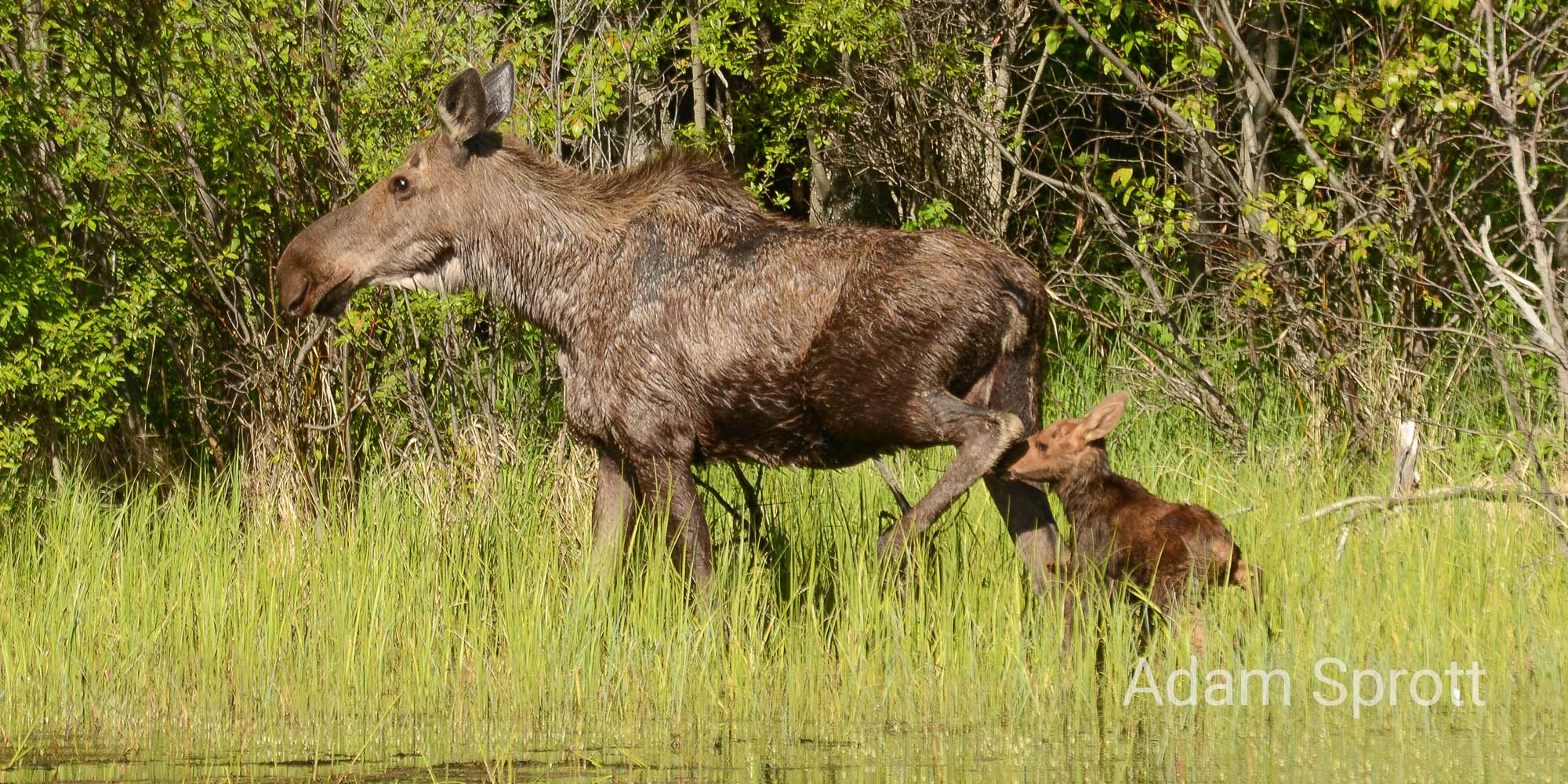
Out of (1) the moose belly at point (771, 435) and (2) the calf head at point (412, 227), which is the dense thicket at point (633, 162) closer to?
(2) the calf head at point (412, 227)

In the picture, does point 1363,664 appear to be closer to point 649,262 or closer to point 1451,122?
point 649,262

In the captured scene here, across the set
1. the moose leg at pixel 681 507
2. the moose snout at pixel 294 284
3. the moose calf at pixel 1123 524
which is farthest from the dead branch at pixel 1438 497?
the moose snout at pixel 294 284

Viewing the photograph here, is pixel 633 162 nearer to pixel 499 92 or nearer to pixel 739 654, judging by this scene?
pixel 499 92

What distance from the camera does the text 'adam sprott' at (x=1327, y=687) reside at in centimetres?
610

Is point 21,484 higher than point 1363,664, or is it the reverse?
point 21,484

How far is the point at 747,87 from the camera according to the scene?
1341cm

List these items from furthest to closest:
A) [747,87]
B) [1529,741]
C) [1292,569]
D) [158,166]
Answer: [747,87]
[158,166]
[1292,569]
[1529,741]

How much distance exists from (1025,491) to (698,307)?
1.47 metres

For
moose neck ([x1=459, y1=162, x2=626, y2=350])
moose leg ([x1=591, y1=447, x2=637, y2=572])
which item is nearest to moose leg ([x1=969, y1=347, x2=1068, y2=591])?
moose leg ([x1=591, y1=447, x2=637, y2=572])

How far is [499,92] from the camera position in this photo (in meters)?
7.66

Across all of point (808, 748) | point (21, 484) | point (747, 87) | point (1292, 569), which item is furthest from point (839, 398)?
point (747, 87)

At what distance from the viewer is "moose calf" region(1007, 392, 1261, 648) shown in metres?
6.75

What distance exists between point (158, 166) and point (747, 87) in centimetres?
473

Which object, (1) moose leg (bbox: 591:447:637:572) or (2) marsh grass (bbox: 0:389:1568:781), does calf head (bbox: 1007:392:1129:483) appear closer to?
(2) marsh grass (bbox: 0:389:1568:781)
